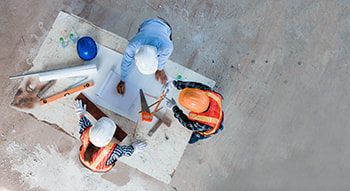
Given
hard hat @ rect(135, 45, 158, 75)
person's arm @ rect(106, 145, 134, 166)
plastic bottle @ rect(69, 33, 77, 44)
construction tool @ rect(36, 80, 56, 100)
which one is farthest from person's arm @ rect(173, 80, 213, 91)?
construction tool @ rect(36, 80, 56, 100)

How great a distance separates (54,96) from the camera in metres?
2.30

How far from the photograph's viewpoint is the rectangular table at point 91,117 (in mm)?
2293

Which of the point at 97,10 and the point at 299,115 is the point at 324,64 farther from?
the point at 97,10

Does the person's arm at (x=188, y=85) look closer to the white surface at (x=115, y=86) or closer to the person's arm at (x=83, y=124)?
the white surface at (x=115, y=86)

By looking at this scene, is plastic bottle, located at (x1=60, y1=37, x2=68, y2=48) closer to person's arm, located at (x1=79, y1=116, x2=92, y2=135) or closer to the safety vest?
person's arm, located at (x1=79, y1=116, x2=92, y2=135)

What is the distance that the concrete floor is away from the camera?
2977 mm

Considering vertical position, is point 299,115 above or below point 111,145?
above

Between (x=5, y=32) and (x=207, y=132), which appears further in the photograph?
(x=5, y=32)

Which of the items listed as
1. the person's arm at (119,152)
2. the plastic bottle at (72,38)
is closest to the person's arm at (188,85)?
the person's arm at (119,152)

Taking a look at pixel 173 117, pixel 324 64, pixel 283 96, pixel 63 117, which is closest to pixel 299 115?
pixel 283 96

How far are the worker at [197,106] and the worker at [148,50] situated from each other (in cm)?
35

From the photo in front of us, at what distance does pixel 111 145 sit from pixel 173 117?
76cm

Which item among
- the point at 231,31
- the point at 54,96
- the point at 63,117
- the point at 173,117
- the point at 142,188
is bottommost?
the point at 142,188

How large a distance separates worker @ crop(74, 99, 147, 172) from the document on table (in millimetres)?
295
